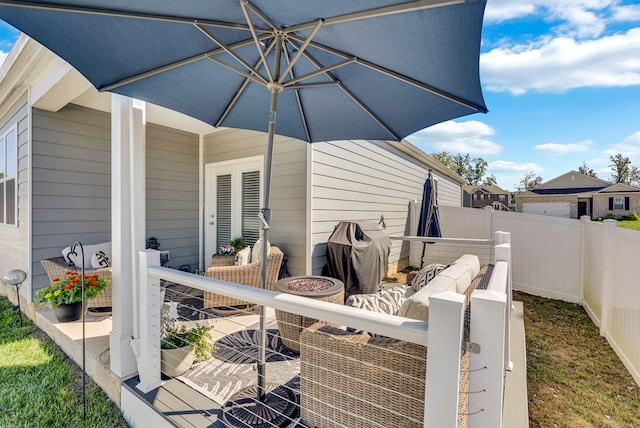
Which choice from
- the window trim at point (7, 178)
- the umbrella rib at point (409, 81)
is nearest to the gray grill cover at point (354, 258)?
the umbrella rib at point (409, 81)

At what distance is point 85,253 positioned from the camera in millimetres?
4402

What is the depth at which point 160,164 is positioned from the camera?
5547mm

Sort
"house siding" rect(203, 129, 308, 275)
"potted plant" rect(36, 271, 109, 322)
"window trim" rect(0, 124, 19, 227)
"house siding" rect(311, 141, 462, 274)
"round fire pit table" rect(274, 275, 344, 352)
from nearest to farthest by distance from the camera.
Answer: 1. "round fire pit table" rect(274, 275, 344, 352)
2. "potted plant" rect(36, 271, 109, 322)
3. "house siding" rect(203, 129, 308, 275)
4. "house siding" rect(311, 141, 462, 274)
5. "window trim" rect(0, 124, 19, 227)

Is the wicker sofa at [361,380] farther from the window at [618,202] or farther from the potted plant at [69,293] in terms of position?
the window at [618,202]

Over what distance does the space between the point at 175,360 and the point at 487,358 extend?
2336 millimetres

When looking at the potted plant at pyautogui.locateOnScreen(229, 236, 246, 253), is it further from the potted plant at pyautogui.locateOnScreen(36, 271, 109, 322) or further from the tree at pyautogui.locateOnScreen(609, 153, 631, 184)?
the tree at pyautogui.locateOnScreen(609, 153, 631, 184)

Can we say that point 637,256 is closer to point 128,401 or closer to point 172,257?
point 128,401

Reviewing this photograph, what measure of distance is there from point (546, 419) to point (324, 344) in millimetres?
2218

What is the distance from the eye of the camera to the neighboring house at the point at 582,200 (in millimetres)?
21812

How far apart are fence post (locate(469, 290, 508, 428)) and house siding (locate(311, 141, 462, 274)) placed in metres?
3.48

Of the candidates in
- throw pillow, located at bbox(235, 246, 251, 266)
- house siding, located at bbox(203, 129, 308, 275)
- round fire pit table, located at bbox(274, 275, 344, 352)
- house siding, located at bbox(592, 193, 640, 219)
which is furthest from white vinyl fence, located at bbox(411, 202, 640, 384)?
house siding, located at bbox(592, 193, 640, 219)

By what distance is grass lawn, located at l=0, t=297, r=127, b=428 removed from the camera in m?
2.34

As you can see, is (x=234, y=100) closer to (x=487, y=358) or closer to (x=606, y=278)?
(x=487, y=358)

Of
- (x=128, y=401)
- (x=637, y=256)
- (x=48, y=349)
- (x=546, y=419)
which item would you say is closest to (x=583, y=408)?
(x=546, y=419)
